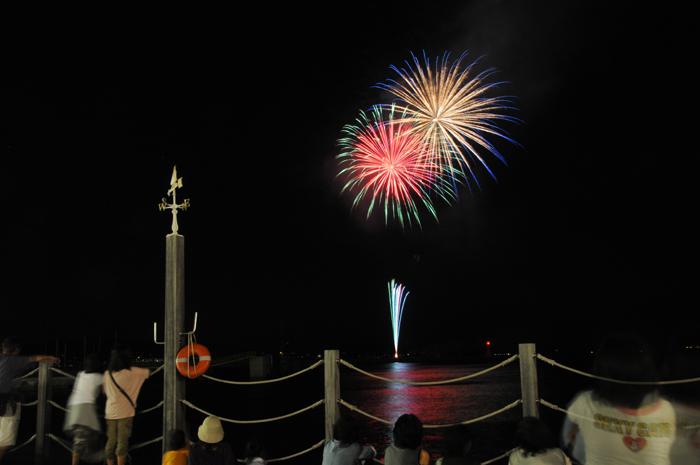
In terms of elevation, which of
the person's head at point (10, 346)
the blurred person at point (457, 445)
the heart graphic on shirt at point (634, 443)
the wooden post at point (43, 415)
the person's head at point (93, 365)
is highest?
the person's head at point (10, 346)

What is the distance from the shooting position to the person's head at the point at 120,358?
21.1 ft

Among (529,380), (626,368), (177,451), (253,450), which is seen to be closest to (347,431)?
(253,450)

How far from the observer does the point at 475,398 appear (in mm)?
43781

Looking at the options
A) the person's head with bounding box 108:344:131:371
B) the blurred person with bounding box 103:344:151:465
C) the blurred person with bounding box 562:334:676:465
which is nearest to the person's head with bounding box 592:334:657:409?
the blurred person with bounding box 562:334:676:465

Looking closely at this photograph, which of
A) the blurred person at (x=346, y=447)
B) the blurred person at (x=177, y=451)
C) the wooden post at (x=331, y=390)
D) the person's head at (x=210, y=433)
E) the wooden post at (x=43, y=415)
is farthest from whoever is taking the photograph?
the wooden post at (x=43, y=415)

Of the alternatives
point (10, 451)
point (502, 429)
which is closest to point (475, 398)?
point (502, 429)

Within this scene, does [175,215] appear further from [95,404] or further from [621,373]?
[621,373]

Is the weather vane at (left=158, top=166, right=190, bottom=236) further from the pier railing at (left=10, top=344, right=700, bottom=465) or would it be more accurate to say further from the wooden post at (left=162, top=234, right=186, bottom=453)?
the pier railing at (left=10, top=344, right=700, bottom=465)

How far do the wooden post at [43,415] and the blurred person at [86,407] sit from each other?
2126 mm

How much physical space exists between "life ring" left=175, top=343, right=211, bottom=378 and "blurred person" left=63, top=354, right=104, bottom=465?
3.66 feet

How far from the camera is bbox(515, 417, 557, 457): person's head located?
3.84 meters

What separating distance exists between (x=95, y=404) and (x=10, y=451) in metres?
3.99

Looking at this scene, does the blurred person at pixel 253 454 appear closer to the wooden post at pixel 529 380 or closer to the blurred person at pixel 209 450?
the blurred person at pixel 209 450

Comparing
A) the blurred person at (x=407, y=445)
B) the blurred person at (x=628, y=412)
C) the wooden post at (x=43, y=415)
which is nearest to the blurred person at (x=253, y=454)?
the blurred person at (x=407, y=445)
